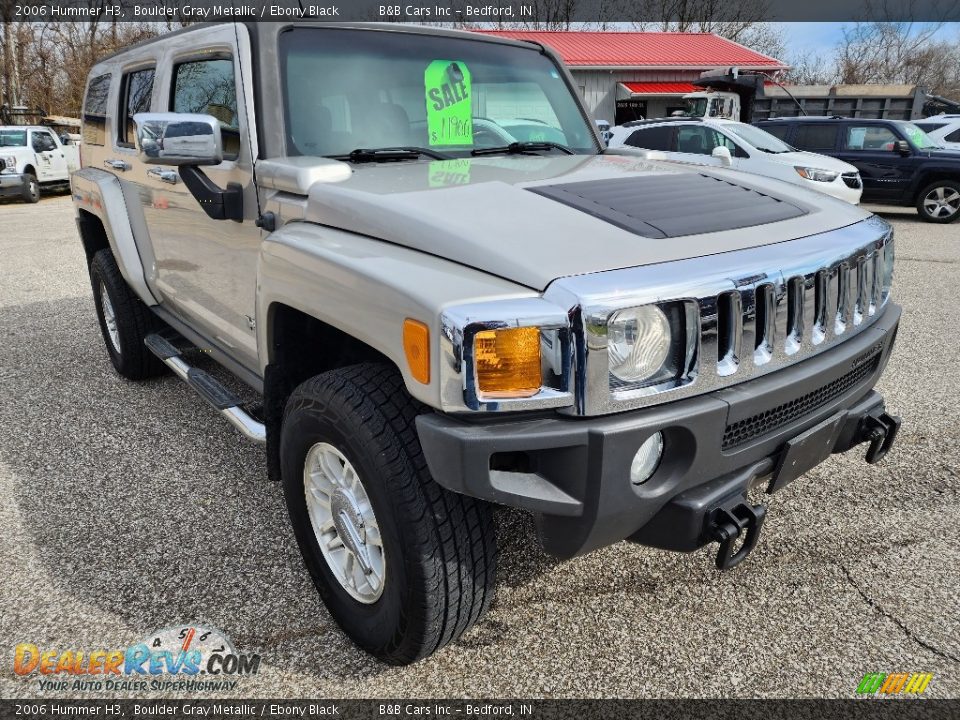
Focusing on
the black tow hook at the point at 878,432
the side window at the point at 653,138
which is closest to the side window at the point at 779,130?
the side window at the point at 653,138

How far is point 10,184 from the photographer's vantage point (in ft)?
51.8

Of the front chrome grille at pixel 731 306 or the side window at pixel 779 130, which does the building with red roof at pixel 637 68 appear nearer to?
the side window at pixel 779 130

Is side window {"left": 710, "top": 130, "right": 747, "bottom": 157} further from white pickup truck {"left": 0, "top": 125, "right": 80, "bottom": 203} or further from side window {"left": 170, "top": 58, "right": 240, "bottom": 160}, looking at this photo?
white pickup truck {"left": 0, "top": 125, "right": 80, "bottom": 203}

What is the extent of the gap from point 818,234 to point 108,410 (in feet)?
12.7

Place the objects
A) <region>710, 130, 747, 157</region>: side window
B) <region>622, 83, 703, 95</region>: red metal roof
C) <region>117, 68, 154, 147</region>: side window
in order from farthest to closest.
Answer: <region>622, 83, 703, 95</region>: red metal roof < <region>710, 130, 747, 157</region>: side window < <region>117, 68, 154, 147</region>: side window

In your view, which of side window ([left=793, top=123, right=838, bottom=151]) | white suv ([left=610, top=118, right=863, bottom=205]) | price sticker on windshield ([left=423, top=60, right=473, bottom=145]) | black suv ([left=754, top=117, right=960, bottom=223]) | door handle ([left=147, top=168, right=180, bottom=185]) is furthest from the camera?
side window ([left=793, top=123, right=838, bottom=151])

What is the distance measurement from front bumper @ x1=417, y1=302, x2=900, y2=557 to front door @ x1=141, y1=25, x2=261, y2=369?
1433 mm

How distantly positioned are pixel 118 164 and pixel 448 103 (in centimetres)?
228

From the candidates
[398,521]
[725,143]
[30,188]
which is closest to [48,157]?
[30,188]

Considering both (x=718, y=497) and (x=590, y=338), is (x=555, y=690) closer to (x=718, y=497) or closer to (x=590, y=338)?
(x=718, y=497)

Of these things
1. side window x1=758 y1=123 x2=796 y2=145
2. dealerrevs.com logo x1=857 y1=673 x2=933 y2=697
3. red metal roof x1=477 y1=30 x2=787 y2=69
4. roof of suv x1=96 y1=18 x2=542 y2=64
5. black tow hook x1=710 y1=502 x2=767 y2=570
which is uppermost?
red metal roof x1=477 y1=30 x2=787 y2=69

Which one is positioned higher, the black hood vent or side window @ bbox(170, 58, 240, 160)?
side window @ bbox(170, 58, 240, 160)

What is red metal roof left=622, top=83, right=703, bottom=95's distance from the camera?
24156 millimetres

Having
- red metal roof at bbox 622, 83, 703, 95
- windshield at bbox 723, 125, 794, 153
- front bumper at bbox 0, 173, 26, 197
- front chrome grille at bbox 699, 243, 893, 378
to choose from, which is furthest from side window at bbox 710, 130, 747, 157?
front bumper at bbox 0, 173, 26, 197
